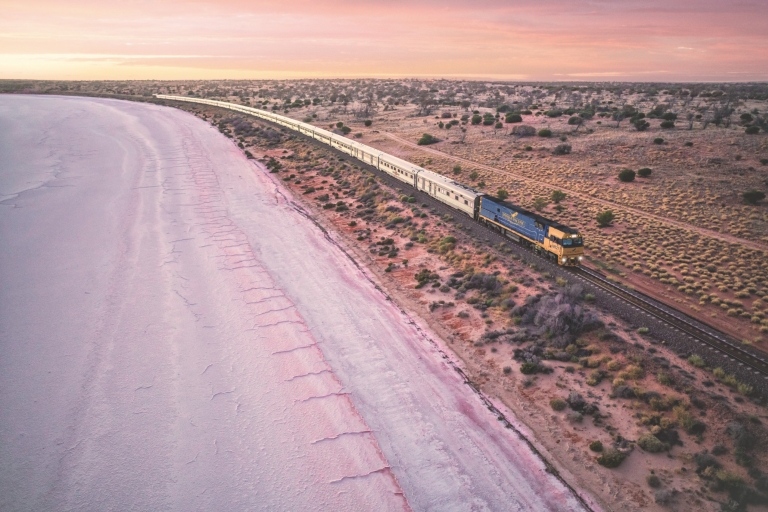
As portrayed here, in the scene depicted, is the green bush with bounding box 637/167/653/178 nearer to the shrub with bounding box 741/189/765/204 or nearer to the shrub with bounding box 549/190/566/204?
the shrub with bounding box 741/189/765/204

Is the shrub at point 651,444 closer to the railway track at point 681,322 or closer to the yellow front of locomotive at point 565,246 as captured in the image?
the railway track at point 681,322

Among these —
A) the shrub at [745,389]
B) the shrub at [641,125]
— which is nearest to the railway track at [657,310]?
the shrub at [745,389]

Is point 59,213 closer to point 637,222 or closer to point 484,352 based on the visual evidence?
point 484,352

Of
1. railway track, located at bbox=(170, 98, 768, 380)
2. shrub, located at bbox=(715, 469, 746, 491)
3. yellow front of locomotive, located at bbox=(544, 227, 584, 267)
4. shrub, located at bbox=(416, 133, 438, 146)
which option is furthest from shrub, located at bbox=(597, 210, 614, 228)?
shrub, located at bbox=(416, 133, 438, 146)

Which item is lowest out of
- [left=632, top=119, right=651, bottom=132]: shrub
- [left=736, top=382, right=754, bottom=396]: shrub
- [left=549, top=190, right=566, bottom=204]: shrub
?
[left=736, top=382, right=754, bottom=396]: shrub

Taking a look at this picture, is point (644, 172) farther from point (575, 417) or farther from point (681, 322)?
point (575, 417)

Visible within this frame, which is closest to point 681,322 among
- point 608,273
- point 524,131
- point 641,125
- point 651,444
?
point 608,273
